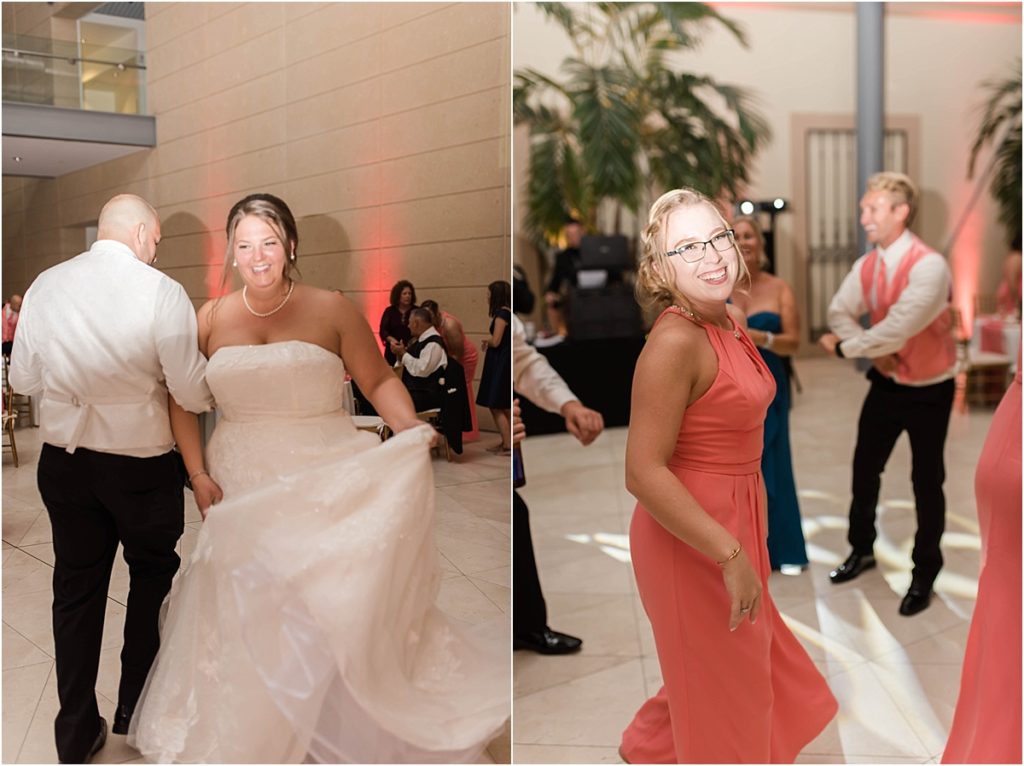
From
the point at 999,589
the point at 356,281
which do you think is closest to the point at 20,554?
the point at 356,281

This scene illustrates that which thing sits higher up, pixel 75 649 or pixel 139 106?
pixel 139 106

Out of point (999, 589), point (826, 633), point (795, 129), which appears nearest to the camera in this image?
point (999, 589)

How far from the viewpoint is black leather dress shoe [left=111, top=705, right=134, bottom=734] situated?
1.90 metres

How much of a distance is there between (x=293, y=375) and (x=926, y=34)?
1196 cm

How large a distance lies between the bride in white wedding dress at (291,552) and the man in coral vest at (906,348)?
240 centimetres

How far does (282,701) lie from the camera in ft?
6.26

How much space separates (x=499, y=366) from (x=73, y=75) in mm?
982

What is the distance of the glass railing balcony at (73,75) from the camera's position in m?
1.79

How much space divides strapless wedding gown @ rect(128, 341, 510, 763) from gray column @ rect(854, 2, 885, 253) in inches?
376

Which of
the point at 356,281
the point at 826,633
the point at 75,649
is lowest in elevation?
the point at 826,633

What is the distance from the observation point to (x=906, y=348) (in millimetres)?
3668

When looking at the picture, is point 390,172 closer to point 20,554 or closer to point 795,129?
point 20,554

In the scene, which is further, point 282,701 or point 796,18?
point 796,18

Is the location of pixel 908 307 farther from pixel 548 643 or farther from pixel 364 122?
pixel 364 122
